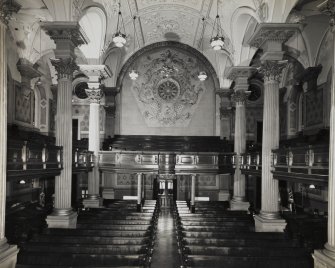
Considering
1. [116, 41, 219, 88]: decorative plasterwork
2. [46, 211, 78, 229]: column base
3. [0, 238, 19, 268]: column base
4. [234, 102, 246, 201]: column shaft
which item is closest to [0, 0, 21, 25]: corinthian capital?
[0, 238, 19, 268]: column base

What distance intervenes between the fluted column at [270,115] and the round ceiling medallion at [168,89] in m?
11.0

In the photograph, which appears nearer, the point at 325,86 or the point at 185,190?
the point at 325,86

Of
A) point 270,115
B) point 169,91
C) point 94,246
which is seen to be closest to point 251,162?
point 270,115

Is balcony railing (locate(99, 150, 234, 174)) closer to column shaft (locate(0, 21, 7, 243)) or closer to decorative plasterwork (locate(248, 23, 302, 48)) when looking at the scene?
decorative plasterwork (locate(248, 23, 302, 48))

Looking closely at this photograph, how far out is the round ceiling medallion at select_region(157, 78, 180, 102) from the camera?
22406 mm

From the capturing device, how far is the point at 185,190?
21.4 m

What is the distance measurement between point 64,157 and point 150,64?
1265 cm

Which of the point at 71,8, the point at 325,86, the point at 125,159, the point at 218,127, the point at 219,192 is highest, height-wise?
the point at 71,8

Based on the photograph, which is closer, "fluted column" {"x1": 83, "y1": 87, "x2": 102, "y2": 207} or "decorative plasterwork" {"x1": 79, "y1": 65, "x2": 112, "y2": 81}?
"decorative plasterwork" {"x1": 79, "y1": 65, "x2": 112, "y2": 81}

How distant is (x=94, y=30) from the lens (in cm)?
1498

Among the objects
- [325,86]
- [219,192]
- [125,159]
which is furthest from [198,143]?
[325,86]

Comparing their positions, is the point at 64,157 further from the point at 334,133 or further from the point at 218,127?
the point at 218,127

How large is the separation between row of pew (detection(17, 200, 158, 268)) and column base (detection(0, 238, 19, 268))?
0.29m

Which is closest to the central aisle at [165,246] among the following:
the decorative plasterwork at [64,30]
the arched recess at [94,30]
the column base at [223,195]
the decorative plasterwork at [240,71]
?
the column base at [223,195]
